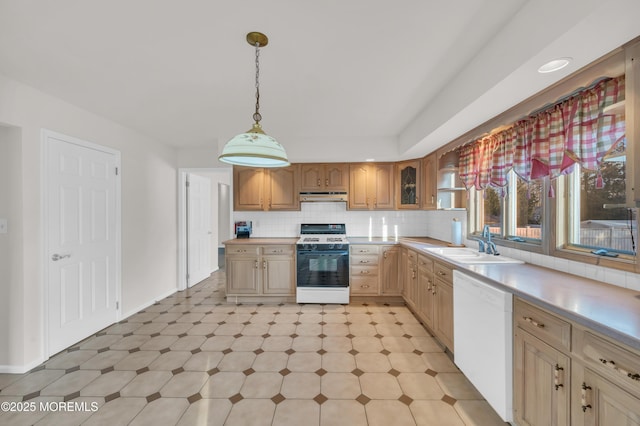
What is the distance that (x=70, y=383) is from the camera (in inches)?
81.2

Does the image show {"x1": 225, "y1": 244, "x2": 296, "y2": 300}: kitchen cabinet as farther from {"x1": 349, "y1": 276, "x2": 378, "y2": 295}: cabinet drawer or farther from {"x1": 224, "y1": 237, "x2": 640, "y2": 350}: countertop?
{"x1": 224, "y1": 237, "x2": 640, "y2": 350}: countertop

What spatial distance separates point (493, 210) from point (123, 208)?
4.37m

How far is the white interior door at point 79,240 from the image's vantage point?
244 cm

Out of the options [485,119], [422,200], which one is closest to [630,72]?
[485,119]

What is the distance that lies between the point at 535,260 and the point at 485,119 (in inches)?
49.0

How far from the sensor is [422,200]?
12.6ft

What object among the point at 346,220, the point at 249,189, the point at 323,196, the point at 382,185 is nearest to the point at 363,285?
the point at 346,220

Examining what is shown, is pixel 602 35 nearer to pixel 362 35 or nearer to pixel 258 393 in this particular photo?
pixel 362 35

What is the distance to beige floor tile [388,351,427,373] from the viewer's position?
2.23 meters

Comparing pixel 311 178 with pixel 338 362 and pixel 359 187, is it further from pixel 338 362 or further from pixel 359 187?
pixel 338 362

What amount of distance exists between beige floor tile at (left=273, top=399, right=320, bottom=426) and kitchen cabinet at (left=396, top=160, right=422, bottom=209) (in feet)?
9.87

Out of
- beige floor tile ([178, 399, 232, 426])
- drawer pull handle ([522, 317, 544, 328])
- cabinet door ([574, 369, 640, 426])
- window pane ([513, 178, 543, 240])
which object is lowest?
beige floor tile ([178, 399, 232, 426])

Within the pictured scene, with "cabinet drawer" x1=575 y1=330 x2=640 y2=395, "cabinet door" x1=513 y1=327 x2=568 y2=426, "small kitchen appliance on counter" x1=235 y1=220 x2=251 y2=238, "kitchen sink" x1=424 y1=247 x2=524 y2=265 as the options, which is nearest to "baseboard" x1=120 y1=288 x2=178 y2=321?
"small kitchen appliance on counter" x1=235 y1=220 x2=251 y2=238

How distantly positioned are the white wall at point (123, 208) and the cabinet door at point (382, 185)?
3299 mm
